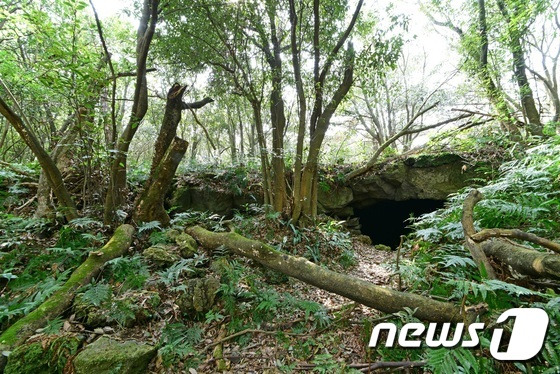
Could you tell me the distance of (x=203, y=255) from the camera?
4.00m

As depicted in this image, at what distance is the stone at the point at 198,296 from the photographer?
119 inches

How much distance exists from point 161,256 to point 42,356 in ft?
5.35

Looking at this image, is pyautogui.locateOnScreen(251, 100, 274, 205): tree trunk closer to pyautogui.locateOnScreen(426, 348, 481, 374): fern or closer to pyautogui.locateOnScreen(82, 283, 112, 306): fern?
pyautogui.locateOnScreen(82, 283, 112, 306): fern

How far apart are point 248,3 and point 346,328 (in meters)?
5.34

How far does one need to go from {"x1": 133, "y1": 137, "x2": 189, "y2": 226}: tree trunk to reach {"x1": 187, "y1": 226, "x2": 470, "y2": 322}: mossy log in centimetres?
120

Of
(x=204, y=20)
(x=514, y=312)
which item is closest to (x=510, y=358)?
(x=514, y=312)

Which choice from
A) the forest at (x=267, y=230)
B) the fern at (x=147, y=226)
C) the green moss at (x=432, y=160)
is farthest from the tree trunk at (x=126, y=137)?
the green moss at (x=432, y=160)

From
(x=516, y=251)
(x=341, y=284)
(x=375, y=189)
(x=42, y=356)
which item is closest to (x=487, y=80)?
(x=375, y=189)

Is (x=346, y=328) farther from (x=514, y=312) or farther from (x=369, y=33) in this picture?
(x=369, y=33)

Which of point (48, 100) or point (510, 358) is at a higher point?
point (48, 100)

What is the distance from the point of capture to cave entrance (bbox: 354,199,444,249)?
9.69 meters

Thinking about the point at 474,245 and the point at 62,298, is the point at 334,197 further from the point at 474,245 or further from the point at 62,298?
the point at 62,298

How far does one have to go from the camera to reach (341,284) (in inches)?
114

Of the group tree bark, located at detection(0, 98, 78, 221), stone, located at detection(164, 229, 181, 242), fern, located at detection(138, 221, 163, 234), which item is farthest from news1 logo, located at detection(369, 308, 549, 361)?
tree bark, located at detection(0, 98, 78, 221)
